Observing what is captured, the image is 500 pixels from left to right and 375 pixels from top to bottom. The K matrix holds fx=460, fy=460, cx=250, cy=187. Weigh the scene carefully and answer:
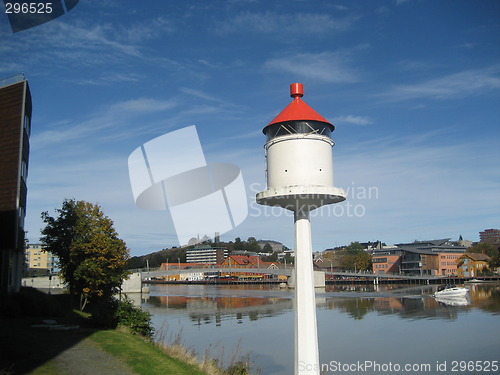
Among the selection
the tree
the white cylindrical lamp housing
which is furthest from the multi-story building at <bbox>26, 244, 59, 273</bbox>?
the white cylindrical lamp housing

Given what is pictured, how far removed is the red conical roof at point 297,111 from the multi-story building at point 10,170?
67.5 feet

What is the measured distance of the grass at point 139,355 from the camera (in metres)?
14.2

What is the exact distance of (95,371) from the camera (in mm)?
12789

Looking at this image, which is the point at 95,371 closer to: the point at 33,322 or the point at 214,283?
the point at 33,322

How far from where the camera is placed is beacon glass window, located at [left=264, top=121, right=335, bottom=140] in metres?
13.0

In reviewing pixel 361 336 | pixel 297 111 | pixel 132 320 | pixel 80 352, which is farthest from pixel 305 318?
pixel 361 336

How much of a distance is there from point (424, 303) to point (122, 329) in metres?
54.8

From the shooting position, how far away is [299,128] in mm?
13039

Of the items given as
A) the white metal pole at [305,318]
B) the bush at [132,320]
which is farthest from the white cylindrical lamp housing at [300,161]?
the bush at [132,320]

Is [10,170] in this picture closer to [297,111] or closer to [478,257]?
[297,111]

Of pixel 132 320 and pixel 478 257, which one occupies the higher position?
pixel 478 257

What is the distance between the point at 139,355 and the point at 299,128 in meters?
9.32

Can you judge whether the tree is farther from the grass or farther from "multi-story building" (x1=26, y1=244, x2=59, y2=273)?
"multi-story building" (x1=26, y1=244, x2=59, y2=273)

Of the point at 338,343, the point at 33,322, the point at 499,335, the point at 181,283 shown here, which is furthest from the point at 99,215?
the point at 181,283
